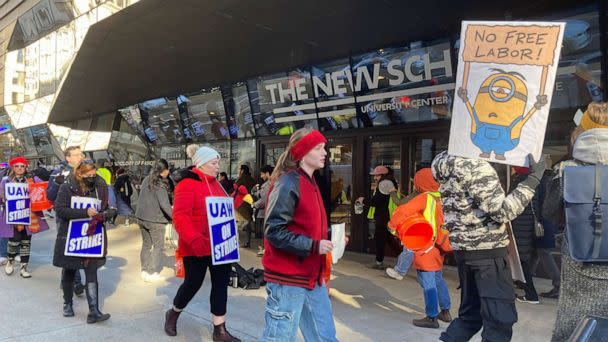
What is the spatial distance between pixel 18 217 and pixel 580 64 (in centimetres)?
823

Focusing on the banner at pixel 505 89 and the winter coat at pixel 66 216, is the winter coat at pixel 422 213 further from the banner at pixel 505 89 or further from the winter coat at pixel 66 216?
the winter coat at pixel 66 216

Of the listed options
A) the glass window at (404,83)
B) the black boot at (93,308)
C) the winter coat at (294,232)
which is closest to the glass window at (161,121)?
the glass window at (404,83)

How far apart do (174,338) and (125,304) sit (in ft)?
4.67

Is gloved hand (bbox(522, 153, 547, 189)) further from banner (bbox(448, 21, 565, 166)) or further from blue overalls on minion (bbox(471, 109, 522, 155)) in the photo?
blue overalls on minion (bbox(471, 109, 522, 155))

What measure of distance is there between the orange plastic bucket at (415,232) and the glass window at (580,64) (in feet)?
13.4

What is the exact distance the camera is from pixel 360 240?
9219 millimetres

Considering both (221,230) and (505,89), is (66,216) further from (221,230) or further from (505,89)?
(505,89)

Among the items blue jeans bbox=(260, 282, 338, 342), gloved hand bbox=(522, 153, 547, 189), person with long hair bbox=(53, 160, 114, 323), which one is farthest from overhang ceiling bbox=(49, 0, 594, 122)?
blue jeans bbox=(260, 282, 338, 342)

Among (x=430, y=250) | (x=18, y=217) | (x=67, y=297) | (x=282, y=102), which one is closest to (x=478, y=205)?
(x=430, y=250)

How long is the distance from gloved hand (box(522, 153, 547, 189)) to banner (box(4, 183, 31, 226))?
6.64m

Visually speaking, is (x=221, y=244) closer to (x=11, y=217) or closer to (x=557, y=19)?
(x=11, y=217)

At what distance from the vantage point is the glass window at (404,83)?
7.99m

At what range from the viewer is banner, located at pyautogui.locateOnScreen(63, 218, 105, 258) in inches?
185

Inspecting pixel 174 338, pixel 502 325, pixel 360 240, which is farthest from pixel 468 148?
pixel 360 240
